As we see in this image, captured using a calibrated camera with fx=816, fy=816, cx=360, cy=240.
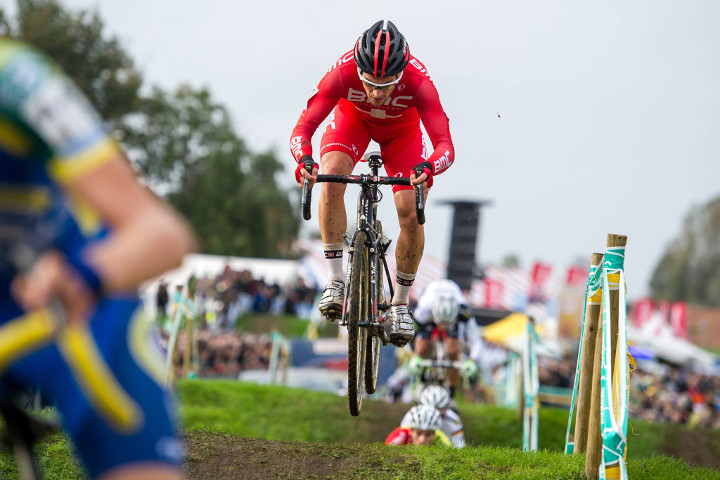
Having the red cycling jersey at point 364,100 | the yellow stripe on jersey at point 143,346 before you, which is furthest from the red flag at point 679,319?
the yellow stripe on jersey at point 143,346

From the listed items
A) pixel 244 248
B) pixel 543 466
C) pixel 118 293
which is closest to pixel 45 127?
→ pixel 118 293

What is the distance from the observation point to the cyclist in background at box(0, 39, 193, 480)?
6.74 ft

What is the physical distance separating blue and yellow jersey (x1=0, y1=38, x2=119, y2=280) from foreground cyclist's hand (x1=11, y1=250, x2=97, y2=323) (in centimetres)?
16

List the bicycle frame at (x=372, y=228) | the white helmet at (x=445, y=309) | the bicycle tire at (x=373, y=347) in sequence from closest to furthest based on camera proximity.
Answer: the bicycle frame at (x=372, y=228), the bicycle tire at (x=373, y=347), the white helmet at (x=445, y=309)

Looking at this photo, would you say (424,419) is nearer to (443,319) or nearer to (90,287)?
(443,319)

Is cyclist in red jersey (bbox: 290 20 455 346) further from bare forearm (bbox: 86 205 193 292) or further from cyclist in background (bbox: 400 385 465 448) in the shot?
bare forearm (bbox: 86 205 193 292)

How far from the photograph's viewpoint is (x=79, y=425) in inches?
82.1

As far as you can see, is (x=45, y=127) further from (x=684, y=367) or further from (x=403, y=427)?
(x=684, y=367)

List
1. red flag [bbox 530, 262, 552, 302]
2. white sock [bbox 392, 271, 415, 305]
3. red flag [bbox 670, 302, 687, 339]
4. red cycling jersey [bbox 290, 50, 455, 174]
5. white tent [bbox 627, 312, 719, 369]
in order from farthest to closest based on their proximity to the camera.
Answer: red flag [bbox 670, 302, 687, 339] < white tent [bbox 627, 312, 719, 369] < red flag [bbox 530, 262, 552, 302] < white sock [bbox 392, 271, 415, 305] < red cycling jersey [bbox 290, 50, 455, 174]

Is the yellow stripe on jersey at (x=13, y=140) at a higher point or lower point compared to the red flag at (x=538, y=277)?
higher

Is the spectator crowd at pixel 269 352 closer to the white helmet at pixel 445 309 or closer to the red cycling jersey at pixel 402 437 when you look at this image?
the white helmet at pixel 445 309

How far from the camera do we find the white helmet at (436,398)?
10.6m

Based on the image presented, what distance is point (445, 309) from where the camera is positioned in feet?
Result: 38.9

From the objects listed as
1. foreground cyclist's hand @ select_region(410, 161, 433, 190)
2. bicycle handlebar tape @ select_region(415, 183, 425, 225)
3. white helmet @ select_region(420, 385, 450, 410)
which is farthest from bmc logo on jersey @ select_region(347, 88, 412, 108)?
white helmet @ select_region(420, 385, 450, 410)
